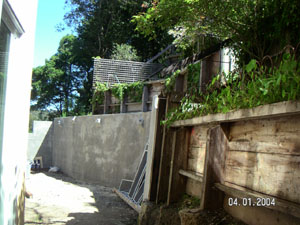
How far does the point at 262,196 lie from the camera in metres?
1.70

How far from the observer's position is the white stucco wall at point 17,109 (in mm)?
2969

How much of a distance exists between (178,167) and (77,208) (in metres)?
3.78

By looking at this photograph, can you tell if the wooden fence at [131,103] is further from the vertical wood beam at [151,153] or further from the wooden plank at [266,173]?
the wooden plank at [266,173]

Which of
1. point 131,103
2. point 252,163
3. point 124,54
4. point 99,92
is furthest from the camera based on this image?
point 124,54

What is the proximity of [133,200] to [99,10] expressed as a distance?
18.5 meters

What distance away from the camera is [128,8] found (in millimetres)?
20969

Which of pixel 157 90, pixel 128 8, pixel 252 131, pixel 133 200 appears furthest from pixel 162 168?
pixel 128 8

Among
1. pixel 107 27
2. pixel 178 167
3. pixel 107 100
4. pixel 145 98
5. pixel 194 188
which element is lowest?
pixel 194 188

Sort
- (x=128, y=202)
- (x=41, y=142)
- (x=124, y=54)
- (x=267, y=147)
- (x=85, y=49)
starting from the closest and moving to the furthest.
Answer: (x=267, y=147) → (x=128, y=202) → (x=41, y=142) → (x=124, y=54) → (x=85, y=49)

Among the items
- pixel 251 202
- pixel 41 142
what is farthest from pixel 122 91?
pixel 251 202

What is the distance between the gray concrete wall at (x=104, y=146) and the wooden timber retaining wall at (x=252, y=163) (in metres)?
5.77

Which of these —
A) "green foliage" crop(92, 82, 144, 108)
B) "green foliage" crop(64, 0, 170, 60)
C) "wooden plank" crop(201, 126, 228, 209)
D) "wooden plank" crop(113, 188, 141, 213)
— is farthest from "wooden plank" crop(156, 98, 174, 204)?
"green foliage" crop(64, 0, 170, 60)

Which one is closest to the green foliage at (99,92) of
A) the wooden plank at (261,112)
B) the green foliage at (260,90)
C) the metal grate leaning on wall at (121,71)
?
the metal grate leaning on wall at (121,71)

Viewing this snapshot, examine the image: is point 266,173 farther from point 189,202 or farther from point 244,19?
point 244,19
